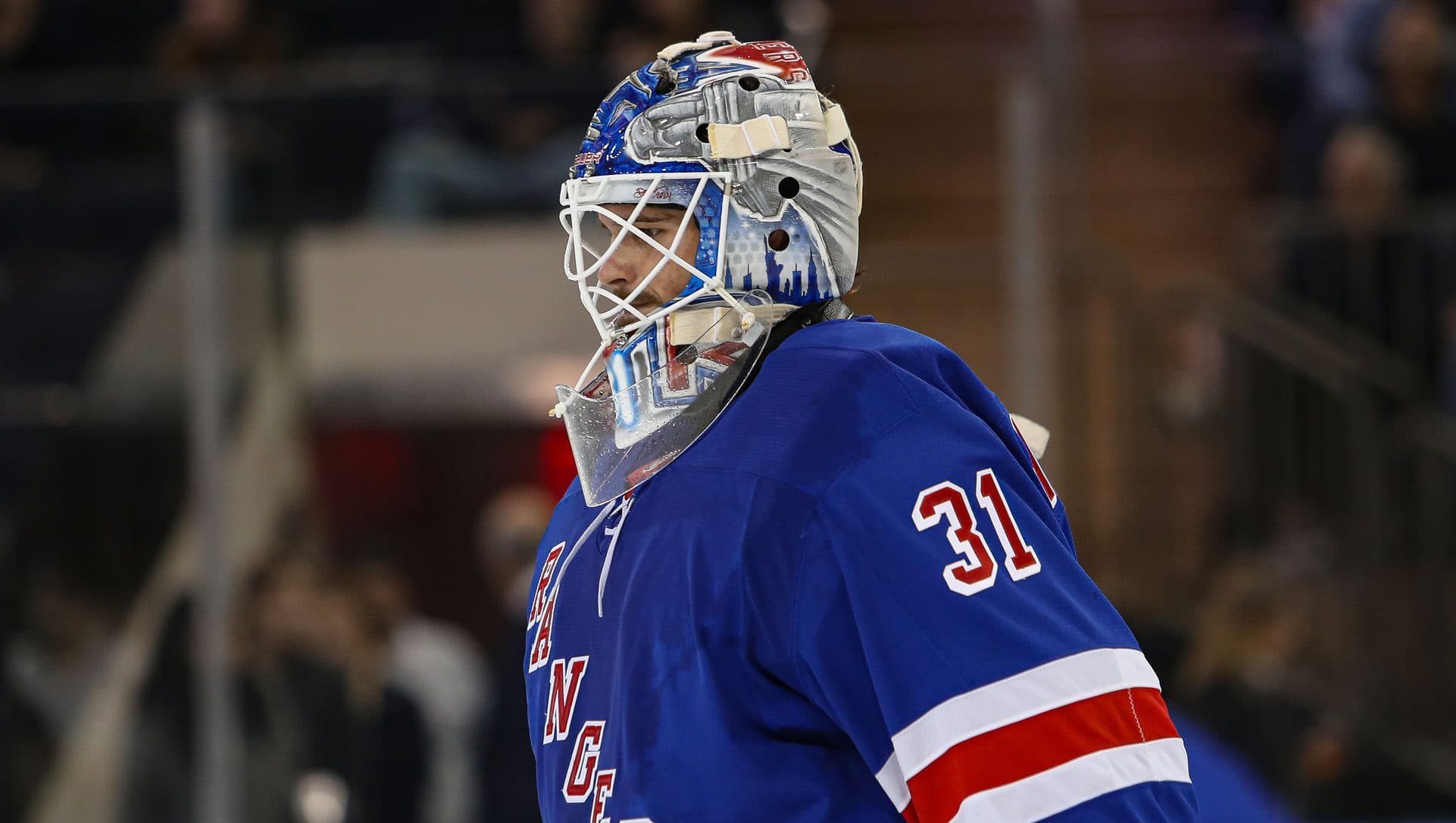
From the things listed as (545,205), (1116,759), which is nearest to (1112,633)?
(1116,759)

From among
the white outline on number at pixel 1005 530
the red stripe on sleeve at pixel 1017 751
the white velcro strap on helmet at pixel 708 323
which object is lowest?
the red stripe on sleeve at pixel 1017 751

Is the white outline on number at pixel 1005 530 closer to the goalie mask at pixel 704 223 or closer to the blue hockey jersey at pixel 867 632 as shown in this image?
the blue hockey jersey at pixel 867 632

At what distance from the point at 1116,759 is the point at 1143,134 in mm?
4147

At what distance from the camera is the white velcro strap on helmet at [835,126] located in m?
1.78

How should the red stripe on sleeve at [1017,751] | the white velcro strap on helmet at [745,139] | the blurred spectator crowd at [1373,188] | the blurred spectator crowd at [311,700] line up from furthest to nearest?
the blurred spectator crowd at [1373,188]
the blurred spectator crowd at [311,700]
the white velcro strap on helmet at [745,139]
the red stripe on sleeve at [1017,751]

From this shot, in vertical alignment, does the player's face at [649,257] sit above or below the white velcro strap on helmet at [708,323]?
above

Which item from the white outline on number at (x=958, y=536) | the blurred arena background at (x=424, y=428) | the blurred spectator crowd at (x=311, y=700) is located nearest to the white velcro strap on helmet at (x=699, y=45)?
the white outline on number at (x=958, y=536)

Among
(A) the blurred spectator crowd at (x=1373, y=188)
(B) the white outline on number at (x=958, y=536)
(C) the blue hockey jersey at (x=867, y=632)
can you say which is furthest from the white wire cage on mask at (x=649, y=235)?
(A) the blurred spectator crowd at (x=1373, y=188)

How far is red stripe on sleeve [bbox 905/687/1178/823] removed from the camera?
58.1 inches

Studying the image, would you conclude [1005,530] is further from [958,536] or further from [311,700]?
[311,700]

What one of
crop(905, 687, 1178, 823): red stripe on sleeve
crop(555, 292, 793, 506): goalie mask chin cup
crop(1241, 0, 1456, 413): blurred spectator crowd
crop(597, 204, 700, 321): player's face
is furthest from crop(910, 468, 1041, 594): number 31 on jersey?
crop(1241, 0, 1456, 413): blurred spectator crowd

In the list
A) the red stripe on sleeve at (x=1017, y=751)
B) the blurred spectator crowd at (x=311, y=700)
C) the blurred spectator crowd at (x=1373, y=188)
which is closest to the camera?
the red stripe on sleeve at (x=1017, y=751)

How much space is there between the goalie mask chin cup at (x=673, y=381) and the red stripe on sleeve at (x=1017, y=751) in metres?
0.39

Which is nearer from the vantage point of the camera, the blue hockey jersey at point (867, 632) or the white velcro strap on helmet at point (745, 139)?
the blue hockey jersey at point (867, 632)
